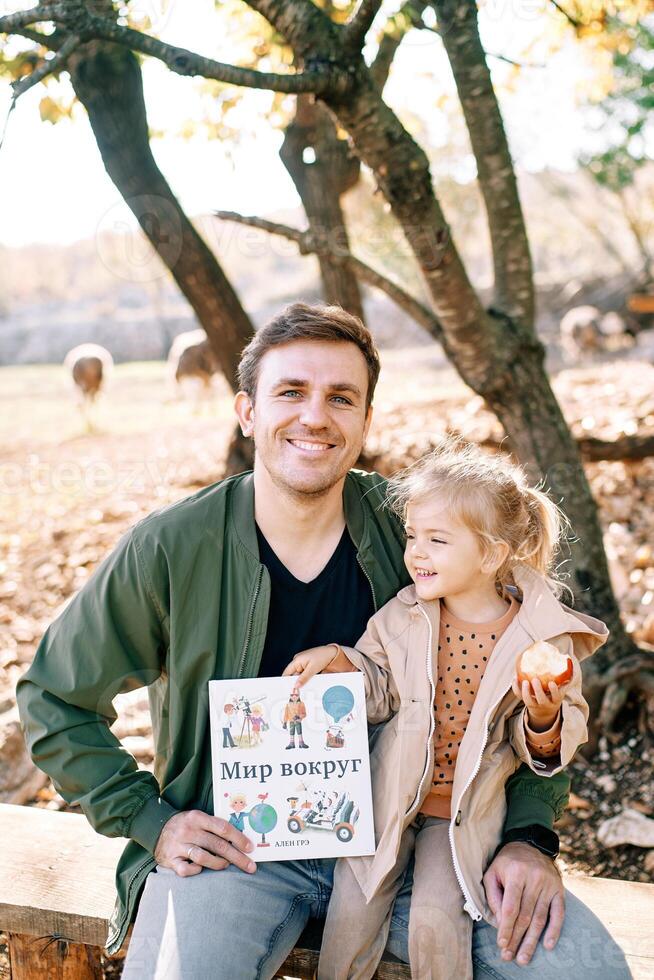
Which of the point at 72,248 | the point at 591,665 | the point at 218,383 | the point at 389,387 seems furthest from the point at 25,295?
the point at 591,665

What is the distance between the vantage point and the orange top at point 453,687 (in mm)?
2430

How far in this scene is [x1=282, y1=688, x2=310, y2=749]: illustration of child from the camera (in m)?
2.43

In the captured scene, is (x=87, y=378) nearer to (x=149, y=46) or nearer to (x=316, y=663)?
(x=149, y=46)

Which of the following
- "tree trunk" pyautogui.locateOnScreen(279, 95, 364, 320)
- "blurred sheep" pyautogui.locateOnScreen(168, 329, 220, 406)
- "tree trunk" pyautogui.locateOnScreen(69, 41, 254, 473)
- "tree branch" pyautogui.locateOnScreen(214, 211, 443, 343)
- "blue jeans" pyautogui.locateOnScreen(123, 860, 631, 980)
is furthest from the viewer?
"blurred sheep" pyautogui.locateOnScreen(168, 329, 220, 406)

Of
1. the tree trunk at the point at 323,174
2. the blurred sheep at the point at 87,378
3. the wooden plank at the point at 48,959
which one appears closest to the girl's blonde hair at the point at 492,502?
the wooden plank at the point at 48,959

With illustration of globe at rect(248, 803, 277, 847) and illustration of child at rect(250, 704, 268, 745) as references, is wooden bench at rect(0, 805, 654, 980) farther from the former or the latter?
illustration of child at rect(250, 704, 268, 745)

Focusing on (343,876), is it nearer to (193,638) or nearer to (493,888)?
(493,888)

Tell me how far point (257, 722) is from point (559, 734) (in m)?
0.81

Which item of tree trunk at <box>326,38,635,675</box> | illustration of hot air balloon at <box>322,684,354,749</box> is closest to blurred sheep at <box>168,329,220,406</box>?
tree trunk at <box>326,38,635,675</box>

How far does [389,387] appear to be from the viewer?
14.5 meters

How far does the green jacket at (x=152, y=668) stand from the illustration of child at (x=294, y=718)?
0.16 meters

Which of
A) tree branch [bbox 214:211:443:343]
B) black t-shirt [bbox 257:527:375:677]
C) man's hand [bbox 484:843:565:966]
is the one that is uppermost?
tree branch [bbox 214:211:443:343]

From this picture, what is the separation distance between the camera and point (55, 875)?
2660 mm

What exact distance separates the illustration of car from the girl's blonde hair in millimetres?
778
